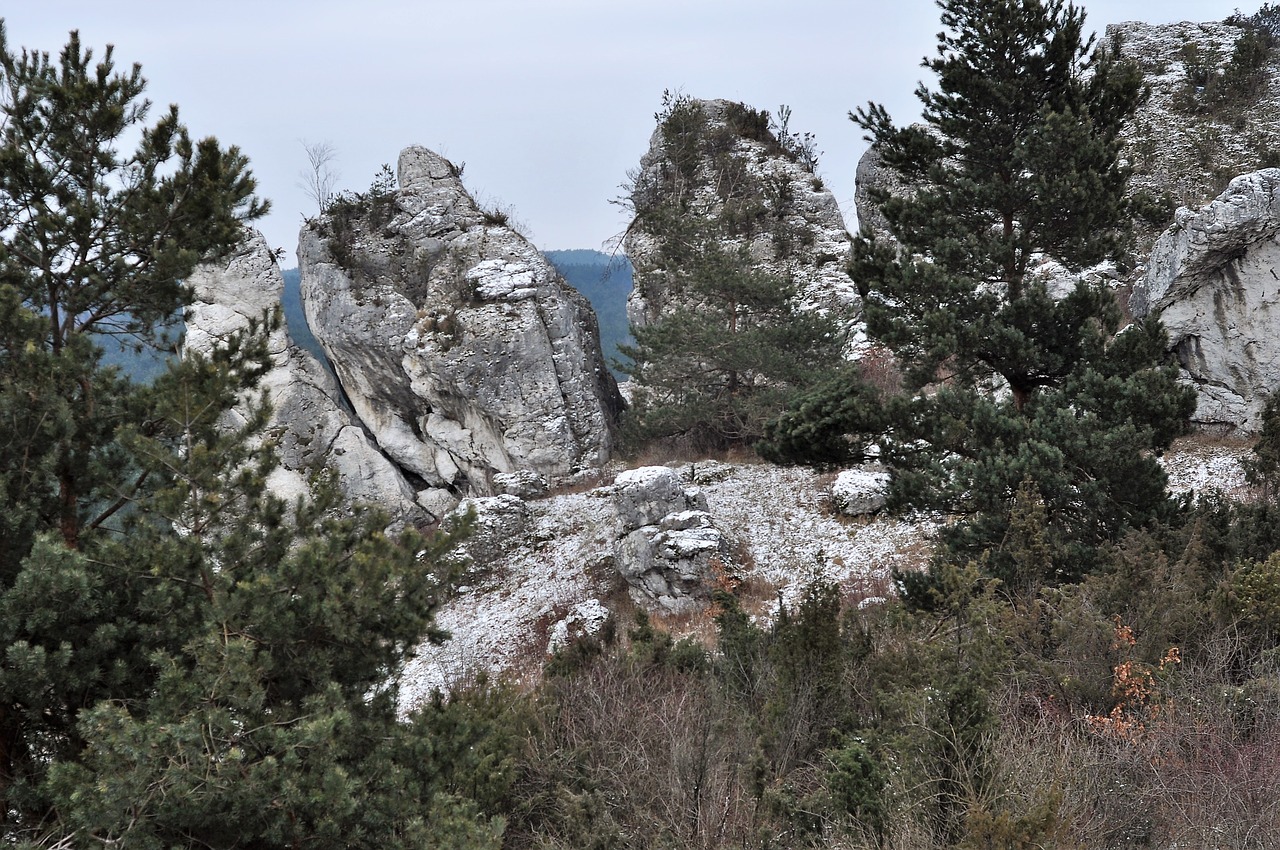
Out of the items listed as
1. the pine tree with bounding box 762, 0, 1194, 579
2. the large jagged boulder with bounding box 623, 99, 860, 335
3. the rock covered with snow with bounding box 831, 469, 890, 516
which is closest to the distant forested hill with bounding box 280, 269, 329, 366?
the large jagged boulder with bounding box 623, 99, 860, 335

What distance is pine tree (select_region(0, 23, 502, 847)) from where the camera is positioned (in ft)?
12.2

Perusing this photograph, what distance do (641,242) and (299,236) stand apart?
10.8 m

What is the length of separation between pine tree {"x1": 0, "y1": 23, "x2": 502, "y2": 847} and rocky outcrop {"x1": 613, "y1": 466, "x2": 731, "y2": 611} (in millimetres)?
8151

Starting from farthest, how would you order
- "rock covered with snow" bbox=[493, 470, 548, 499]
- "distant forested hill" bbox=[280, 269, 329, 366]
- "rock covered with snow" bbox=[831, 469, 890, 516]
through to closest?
"distant forested hill" bbox=[280, 269, 329, 366], "rock covered with snow" bbox=[493, 470, 548, 499], "rock covered with snow" bbox=[831, 469, 890, 516]

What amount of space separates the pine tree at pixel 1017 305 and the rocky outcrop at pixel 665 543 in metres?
4.31

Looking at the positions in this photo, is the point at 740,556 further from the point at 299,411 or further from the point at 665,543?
the point at 299,411

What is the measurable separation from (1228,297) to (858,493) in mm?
7829

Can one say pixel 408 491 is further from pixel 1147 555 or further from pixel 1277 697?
Result: pixel 1277 697

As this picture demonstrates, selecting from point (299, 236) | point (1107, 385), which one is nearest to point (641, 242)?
point (299, 236)

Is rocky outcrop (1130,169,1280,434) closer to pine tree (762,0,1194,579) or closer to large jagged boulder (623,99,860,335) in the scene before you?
pine tree (762,0,1194,579)

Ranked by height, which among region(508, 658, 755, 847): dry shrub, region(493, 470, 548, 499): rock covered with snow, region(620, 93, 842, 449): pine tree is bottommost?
region(508, 658, 755, 847): dry shrub

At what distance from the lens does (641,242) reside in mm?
27391

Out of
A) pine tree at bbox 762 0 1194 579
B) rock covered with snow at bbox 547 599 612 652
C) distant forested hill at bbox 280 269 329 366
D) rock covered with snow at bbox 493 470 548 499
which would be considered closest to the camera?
pine tree at bbox 762 0 1194 579

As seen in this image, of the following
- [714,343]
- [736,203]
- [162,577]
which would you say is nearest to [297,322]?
[736,203]
